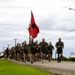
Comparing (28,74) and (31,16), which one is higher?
(31,16)

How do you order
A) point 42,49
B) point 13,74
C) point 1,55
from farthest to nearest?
1. point 1,55
2. point 42,49
3. point 13,74

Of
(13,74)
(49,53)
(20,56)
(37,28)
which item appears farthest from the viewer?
(20,56)

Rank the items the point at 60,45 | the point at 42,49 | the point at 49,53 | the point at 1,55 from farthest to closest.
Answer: the point at 1,55 < the point at 49,53 < the point at 42,49 < the point at 60,45

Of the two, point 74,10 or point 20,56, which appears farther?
point 20,56

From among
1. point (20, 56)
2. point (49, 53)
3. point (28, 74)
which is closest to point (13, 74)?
point (28, 74)

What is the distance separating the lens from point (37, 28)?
41750mm

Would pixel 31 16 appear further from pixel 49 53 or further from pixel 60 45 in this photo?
pixel 60 45

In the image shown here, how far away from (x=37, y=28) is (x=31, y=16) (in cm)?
187

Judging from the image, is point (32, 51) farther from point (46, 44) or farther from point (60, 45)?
point (60, 45)

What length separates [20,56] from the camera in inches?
1842

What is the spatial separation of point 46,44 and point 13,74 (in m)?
19.9

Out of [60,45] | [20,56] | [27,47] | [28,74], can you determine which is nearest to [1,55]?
[20,56]

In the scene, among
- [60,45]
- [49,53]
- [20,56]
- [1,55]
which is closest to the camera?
[60,45]

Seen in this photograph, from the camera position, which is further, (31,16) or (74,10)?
(31,16)
